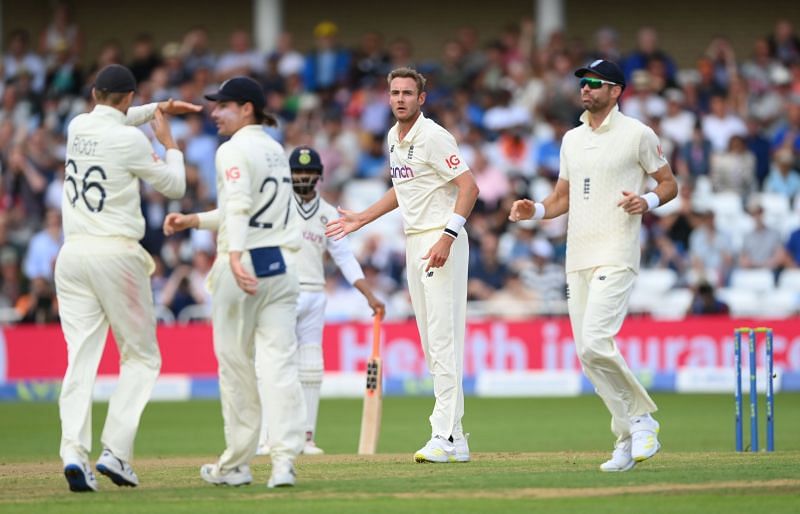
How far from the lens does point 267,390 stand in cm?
867

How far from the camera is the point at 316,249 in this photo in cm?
1280

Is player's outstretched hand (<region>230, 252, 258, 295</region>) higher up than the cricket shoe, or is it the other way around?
player's outstretched hand (<region>230, 252, 258, 295</region>)

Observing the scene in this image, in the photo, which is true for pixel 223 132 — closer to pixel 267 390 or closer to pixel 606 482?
pixel 267 390

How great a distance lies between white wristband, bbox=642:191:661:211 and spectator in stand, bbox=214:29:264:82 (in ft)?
52.9

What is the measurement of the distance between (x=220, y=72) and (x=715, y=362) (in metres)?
10.2

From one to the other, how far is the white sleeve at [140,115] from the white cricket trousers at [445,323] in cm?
215

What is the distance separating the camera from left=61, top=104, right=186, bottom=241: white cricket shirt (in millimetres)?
9133

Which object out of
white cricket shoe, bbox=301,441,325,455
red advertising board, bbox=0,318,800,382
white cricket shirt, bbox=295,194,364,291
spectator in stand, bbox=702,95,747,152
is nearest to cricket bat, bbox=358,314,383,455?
white cricket shoe, bbox=301,441,325,455

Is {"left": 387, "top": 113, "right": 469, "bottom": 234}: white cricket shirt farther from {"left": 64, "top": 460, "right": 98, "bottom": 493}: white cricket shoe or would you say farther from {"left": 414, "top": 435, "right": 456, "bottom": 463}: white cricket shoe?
{"left": 64, "top": 460, "right": 98, "bottom": 493}: white cricket shoe

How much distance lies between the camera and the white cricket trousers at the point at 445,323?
1047cm

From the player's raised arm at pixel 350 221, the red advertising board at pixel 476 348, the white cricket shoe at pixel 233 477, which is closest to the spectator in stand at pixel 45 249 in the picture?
the red advertising board at pixel 476 348

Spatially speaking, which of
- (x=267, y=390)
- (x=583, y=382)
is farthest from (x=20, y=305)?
(x=267, y=390)

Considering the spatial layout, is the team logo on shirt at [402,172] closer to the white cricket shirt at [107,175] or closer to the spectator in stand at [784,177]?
the white cricket shirt at [107,175]

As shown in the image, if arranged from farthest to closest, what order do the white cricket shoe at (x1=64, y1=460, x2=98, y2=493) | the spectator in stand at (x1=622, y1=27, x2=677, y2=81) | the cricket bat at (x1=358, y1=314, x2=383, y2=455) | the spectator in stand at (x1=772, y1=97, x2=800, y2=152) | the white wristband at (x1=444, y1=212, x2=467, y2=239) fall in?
1. the spectator in stand at (x1=622, y1=27, x2=677, y2=81)
2. the spectator in stand at (x1=772, y1=97, x2=800, y2=152)
3. the cricket bat at (x1=358, y1=314, x2=383, y2=455)
4. the white wristband at (x1=444, y1=212, x2=467, y2=239)
5. the white cricket shoe at (x1=64, y1=460, x2=98, y2=493)
